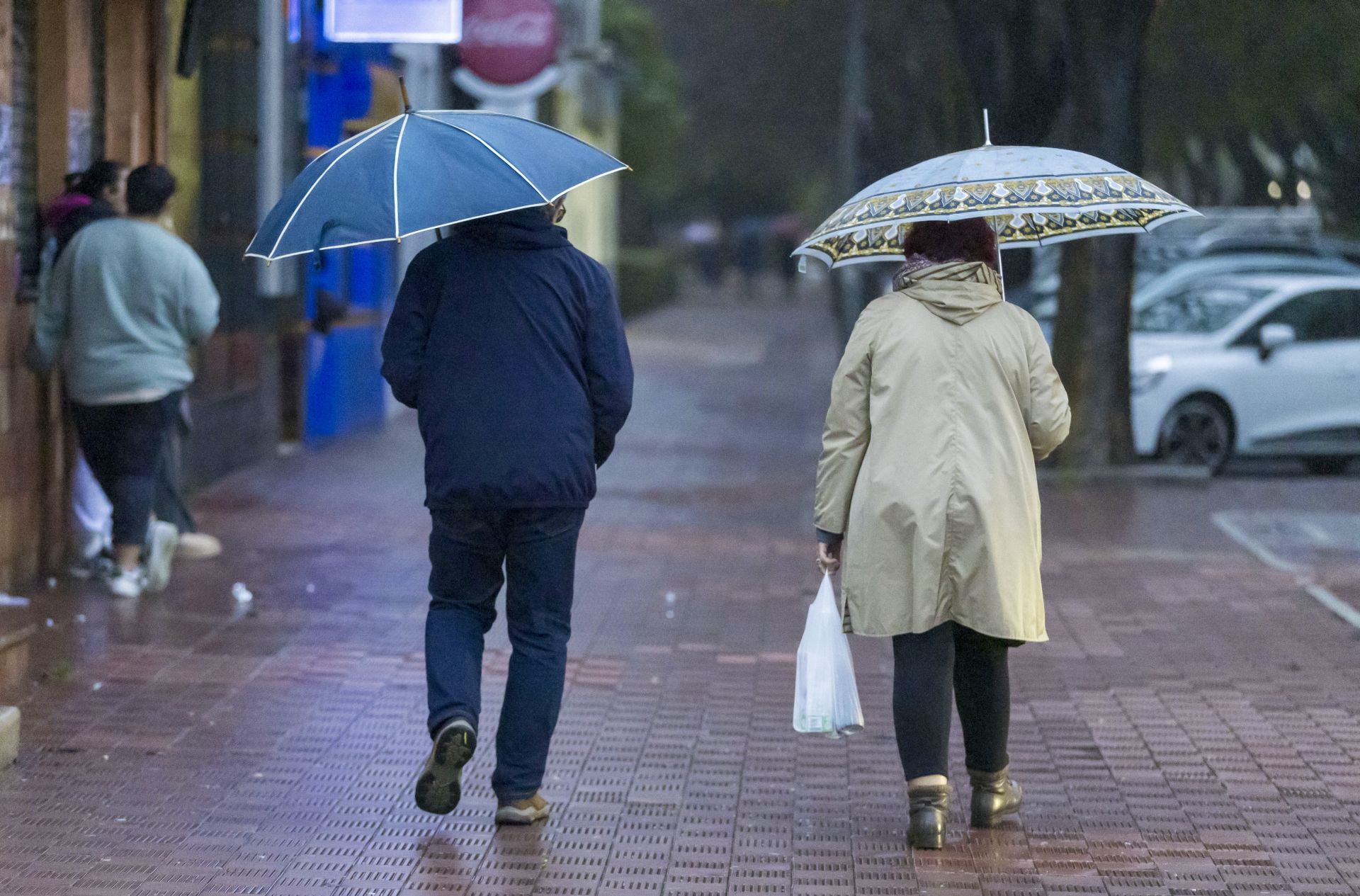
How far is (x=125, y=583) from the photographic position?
776 centimetres

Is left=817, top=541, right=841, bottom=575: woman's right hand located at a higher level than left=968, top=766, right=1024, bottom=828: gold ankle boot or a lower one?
higher

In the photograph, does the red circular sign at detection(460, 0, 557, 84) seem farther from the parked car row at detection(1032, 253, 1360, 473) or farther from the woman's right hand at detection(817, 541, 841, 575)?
the woman's right hand at detection(817, 541, 841, 575)

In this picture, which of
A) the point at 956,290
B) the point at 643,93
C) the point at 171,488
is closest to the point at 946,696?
the point at 956,290

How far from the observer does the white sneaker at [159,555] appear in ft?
25.8

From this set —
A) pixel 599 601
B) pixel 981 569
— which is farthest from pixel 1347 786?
pixel 599 601

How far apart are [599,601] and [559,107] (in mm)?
21235

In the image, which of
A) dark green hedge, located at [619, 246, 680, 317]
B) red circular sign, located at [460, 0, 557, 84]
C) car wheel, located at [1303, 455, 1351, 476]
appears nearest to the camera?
car wheel, located at [1303, 455, 1351, 476]

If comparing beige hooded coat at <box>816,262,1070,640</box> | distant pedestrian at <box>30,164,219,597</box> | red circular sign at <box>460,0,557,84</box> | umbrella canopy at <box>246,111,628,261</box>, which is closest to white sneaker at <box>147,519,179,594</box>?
distant pedestrian at <box>30,164,219,597</box>

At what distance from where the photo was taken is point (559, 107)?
2850 cm

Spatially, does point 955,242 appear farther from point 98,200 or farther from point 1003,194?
point 98,200

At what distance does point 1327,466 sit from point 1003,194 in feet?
31.3

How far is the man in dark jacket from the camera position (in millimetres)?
4602

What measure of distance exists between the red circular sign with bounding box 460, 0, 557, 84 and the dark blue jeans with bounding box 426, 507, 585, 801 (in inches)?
443

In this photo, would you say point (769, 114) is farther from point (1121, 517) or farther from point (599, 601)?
point (599, 601)
